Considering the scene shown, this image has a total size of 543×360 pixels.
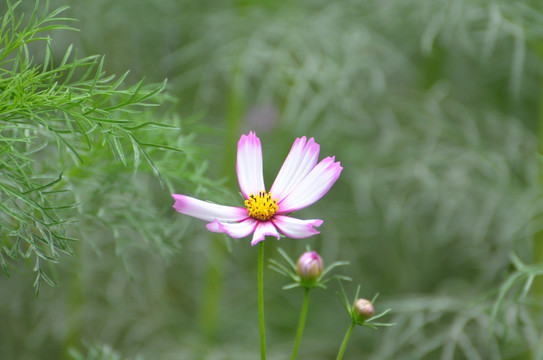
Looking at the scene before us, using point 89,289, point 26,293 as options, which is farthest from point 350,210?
point 26,293

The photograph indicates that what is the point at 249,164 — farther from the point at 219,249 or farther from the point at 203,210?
the point at 219,249

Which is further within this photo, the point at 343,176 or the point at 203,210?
the point at 343,176

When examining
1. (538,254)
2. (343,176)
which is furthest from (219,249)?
(538,254)

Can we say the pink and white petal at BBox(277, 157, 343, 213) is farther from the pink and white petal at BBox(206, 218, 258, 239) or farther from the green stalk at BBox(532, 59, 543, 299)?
the green stalk at BBox(532, 59, 543, 299)

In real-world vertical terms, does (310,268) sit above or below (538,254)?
below

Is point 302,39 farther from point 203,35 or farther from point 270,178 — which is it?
point 270,178

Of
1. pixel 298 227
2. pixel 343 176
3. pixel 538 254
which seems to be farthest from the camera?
pixel 343 176

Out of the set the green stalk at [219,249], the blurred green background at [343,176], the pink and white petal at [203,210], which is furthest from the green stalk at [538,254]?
the pink and white petal at [203,210]
